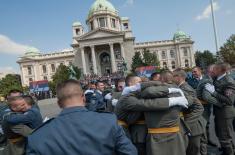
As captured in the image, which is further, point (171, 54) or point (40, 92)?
point (171, 54)

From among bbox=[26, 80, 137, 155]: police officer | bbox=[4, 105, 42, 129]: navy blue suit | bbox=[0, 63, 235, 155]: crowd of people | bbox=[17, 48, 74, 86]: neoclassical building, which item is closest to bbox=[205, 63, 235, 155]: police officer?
bbox=[0, 63, 235, 155]: crowd of people

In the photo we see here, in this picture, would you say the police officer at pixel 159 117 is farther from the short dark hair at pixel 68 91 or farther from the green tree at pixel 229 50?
the green tree at pixel 229 50

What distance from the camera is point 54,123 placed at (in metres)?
2.51

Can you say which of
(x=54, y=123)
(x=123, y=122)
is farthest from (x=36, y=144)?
(x=123, y=122)

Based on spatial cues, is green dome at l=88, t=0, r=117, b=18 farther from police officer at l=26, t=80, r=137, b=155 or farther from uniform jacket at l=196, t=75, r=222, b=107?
police officer at l=26, t=80, r=137, b=155

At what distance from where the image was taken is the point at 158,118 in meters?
4.03

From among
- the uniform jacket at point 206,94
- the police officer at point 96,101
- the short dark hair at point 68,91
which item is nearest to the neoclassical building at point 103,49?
the police officer at point 96,101

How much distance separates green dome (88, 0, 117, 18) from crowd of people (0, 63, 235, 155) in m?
89.5

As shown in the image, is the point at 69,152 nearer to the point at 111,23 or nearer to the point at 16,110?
the point at 16,110

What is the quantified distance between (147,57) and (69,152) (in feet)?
235

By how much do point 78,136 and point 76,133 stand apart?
0.03 metres

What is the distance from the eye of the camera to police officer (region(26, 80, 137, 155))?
2.41m

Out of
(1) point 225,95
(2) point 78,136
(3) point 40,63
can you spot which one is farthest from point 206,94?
(3) point 40,63

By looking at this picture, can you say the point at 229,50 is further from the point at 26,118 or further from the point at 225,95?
the point at 26,118
